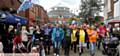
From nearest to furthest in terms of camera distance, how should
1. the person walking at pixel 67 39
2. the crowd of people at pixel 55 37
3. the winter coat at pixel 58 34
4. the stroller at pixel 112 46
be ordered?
the crowd of people at pixel 55 37
the stroller at pixel 112 46
the person walking at pixel 67 39
the winter coat at pixel 58 34

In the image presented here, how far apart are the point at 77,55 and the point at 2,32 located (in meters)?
4.95

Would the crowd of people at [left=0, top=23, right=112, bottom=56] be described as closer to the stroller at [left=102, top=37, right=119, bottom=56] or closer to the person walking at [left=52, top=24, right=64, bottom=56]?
the person walking at [left=52, top=24, right=64, bottom=56]

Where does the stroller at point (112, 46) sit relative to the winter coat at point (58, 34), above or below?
below

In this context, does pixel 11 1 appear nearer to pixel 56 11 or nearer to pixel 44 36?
pixel 44 36

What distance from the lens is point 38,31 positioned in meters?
20.0

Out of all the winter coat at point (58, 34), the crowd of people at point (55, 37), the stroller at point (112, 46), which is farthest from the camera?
the winter coat at point (58, 34)

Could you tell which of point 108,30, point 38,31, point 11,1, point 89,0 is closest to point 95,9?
point 89,0

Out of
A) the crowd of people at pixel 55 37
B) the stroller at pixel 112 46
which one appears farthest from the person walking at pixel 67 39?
the stroller at pixel 112 46

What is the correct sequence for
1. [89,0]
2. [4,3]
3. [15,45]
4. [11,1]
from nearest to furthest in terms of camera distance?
[15,45] < [4,3] < [11,1] < [89,0]

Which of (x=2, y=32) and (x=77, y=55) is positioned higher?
(x=2, y=32)

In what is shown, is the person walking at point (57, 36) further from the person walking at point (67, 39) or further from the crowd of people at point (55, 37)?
the person walking at point (67, 39)

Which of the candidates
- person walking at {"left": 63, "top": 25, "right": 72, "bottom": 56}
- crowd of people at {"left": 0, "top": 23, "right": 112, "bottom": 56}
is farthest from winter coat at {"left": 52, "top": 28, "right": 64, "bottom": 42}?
person walking at {"left": 63, "top": 25, "right": 72, "bottom": 56}

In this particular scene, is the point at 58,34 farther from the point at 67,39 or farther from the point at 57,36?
the point at 67,39

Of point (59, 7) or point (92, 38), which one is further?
point (59, 7)
